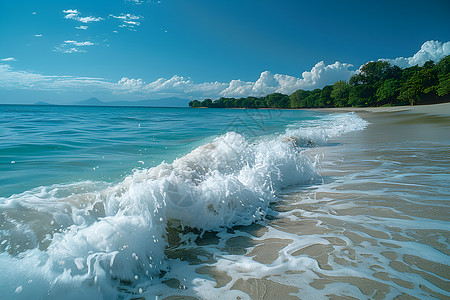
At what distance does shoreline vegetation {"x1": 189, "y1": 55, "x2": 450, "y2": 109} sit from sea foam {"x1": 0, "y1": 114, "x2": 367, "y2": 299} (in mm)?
Result: 43656

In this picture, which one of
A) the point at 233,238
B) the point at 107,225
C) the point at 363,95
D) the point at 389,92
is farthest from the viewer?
the point at 363,95

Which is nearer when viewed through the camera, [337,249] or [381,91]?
[337,249]

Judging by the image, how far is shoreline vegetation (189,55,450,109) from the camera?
55188 millimetres

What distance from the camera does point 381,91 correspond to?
234 feet

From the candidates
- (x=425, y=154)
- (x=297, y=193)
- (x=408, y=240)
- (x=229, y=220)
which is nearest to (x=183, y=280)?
(x=229, y=220)

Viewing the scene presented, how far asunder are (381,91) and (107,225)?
85660mm

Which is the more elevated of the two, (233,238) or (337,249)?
(337,249)

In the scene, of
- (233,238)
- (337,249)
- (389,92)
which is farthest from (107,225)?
(389,92)

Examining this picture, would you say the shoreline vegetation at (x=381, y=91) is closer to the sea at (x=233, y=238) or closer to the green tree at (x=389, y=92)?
the green tree at (x=389, y=92)

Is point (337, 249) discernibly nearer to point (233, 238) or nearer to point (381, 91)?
point (233, 238)

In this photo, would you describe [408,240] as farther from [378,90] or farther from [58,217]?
[378,90]

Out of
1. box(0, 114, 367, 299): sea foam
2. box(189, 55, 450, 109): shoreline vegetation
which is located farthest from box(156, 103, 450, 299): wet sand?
box(189, 55, 450, 109): shoreline vegetation

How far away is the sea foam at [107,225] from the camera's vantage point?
1929mm

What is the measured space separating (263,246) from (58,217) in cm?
238
